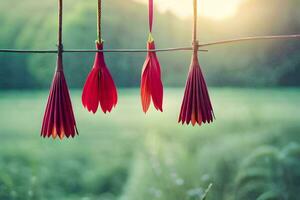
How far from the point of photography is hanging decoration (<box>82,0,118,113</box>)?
53 cm

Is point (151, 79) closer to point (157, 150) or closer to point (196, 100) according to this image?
point (196, 100)

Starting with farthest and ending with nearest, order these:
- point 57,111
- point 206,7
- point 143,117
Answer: point 143,117 → point 206,7 → point 57,111

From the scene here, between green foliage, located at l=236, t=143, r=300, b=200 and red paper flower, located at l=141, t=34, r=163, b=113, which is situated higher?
red paper flower, located at l=141, t=34, r=163, b=113

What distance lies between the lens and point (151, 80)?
1.74 feet

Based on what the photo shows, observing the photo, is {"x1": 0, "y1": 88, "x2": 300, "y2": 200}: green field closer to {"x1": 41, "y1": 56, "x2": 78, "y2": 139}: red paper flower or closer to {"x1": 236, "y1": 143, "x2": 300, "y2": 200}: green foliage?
{"x1": 236, "y1": 143, "x2": 300, "y2": 200}: green foliage

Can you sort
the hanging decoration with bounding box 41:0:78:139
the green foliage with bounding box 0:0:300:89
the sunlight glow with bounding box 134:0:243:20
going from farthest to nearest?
the green foliage with bounding box 0:0:300:89 < the sunlight glow with bounding box 134:0:243:20 < the hanging decoration with bounding box 41:0:78:139

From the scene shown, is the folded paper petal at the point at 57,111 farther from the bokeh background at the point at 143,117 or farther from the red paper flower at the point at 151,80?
the bokeh background at the point at 143,117

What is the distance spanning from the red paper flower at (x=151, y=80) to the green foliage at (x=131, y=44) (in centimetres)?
83

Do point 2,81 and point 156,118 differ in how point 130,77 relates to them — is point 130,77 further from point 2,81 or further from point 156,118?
point 2,81

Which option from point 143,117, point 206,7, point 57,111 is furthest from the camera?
point 143,117

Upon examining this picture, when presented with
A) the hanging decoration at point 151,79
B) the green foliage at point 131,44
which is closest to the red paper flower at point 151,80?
the hanging decoration at point 151,79

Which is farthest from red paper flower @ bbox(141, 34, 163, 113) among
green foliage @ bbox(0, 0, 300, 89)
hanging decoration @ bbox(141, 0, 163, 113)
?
green foliage @ bbox(0, 0, 300, 89)

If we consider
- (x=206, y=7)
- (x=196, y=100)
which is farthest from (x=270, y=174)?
(x=196, y=100)

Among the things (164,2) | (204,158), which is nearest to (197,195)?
(204,158)
